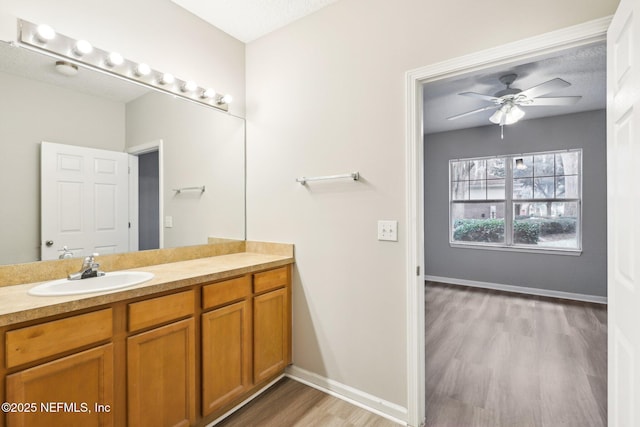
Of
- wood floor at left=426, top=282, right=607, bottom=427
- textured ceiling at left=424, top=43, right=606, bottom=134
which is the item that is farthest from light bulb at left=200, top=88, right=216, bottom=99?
wood floor at left=426, top=282, right=607, bottom=427

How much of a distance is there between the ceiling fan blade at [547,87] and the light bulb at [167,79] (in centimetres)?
298

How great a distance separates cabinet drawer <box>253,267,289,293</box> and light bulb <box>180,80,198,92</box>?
1379 millimetres

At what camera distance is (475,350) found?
9.15ft

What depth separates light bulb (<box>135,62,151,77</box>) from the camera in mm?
1901

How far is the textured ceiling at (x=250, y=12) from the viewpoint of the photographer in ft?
6.89

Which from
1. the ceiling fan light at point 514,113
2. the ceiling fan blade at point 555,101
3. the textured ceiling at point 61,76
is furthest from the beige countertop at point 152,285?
the ceiling fan blade at point 555,101

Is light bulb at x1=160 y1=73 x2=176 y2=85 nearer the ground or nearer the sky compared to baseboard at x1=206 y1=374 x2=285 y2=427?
nearer the sky

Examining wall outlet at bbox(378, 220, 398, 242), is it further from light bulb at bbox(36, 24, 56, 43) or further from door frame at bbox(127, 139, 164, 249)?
light bulb at bbox(36, 24, 56, 43)

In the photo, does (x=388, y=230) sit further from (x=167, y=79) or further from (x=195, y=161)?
(x=167, y=79)

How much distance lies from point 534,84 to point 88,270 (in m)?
4.28

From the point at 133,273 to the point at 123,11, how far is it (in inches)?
60.9

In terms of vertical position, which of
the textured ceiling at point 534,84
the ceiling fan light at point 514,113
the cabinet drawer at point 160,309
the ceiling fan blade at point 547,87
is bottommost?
the cabinet drawer at point 160,309
